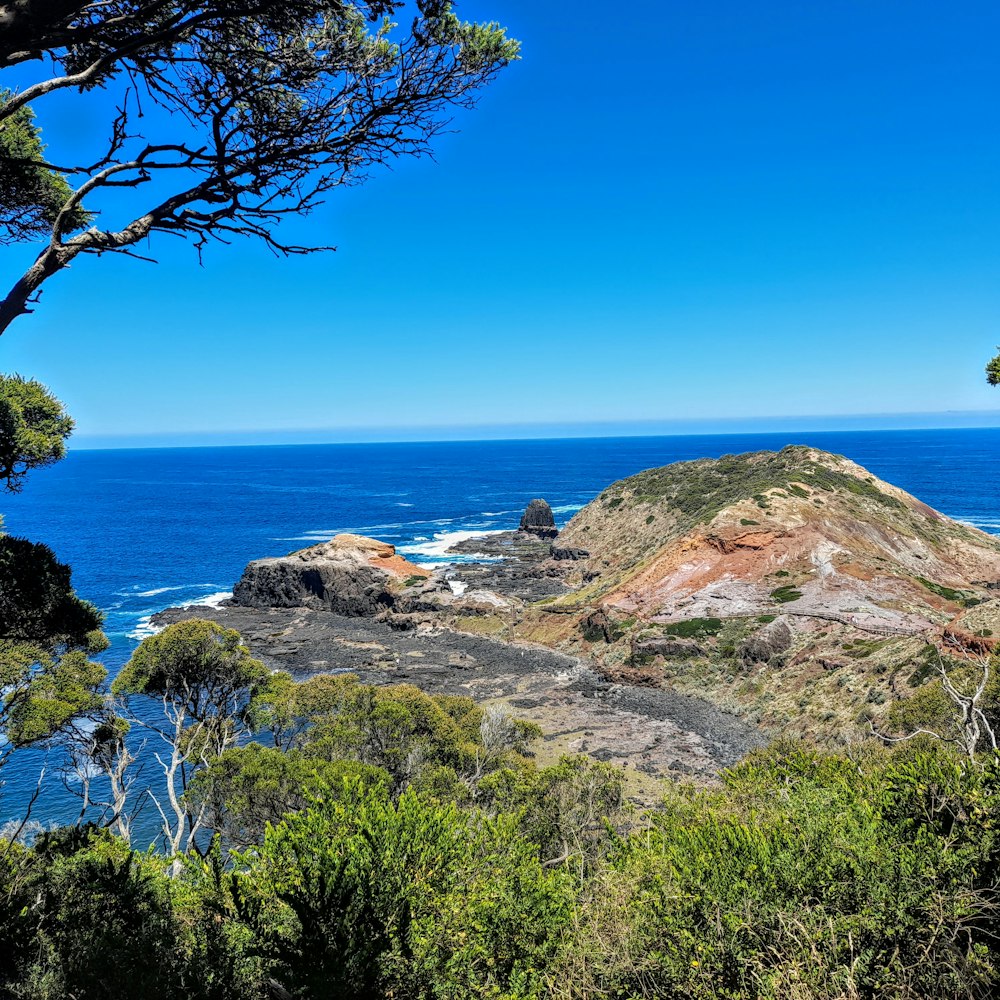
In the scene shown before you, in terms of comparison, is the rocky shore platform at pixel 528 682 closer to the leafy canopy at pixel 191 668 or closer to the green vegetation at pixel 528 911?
the leafy canopy at pixel 191 668

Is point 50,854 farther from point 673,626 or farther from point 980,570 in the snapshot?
point 980,570

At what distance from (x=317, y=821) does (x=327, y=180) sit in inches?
411

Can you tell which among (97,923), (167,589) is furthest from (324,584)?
(97,923)

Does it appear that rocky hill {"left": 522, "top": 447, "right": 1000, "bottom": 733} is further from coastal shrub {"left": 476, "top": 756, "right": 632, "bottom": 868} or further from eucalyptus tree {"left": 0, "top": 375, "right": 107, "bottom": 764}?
eucalyptus tree {"left": 0, "top": 375, "right": 107, "bottom": 764}

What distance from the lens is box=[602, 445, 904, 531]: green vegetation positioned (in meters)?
62.0

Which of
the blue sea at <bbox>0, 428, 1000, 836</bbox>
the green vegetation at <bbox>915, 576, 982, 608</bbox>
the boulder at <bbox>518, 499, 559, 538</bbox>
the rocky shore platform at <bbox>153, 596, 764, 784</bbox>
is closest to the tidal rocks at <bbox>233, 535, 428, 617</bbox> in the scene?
the rocky shore platform at <bbox>153, 596, 764, 784</bbox>

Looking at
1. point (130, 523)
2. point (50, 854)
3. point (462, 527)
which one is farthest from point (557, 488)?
point (50, 854)

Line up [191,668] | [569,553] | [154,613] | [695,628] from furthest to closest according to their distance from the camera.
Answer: [569,553] → [154,613] → [695,628] → [191,668]

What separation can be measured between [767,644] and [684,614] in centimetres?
796

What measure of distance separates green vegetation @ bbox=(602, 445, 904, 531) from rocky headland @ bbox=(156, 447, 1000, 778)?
386 millimetres

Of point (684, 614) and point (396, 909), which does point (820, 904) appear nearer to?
point (396, 909)

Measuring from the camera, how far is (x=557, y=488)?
169125 mm

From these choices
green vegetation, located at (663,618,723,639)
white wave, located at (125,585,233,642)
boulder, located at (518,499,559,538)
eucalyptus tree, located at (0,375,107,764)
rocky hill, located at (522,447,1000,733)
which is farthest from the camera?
boulder, located at (518,499,559,538)

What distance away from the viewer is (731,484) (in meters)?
71.9
